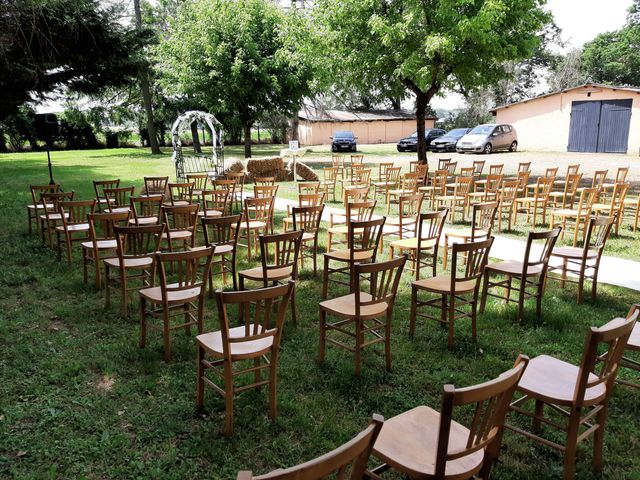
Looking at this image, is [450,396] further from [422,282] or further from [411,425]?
[422,282]

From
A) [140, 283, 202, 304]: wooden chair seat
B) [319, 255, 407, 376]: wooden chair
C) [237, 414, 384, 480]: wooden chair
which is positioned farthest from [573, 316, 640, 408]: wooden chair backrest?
[140, 283, 202, 304]: wooden chair seat

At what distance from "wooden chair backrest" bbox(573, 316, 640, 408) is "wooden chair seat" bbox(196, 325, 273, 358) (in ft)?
6.27

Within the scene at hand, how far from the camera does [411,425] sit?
263cm

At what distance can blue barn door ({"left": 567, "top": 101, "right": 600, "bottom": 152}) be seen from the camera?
87.3ft

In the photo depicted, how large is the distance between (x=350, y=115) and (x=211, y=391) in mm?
39575

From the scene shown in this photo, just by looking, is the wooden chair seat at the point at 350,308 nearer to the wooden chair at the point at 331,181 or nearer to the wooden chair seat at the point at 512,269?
the wooden chair seat at the point at 512,269

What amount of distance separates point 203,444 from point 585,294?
479cm

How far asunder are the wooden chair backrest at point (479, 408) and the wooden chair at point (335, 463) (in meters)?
0.39

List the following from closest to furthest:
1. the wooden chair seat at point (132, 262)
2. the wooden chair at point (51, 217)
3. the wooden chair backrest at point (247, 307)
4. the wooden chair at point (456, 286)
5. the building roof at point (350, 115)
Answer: the wooden chair backrest at point (247, 307)
the wooden chair at point (456, 286)
the wooden chair seat at point (132, 262)
the wooden chair at point (51, 217)
the building roof at point (350, 115)

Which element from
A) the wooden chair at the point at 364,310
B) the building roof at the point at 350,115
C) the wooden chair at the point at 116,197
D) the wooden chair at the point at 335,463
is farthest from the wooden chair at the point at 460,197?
the building roof at the point at 350,115

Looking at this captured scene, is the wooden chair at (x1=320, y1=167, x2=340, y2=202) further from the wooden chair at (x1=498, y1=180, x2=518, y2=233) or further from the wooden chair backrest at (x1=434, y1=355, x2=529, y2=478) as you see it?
the wooden chair backrest at (x1=434, y1=355, x2=529, y2=478)

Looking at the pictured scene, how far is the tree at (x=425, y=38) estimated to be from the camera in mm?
12789

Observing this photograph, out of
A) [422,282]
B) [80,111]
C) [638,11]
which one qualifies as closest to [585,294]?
[422,282]

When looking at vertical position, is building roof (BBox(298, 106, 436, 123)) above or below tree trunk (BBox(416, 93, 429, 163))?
above
